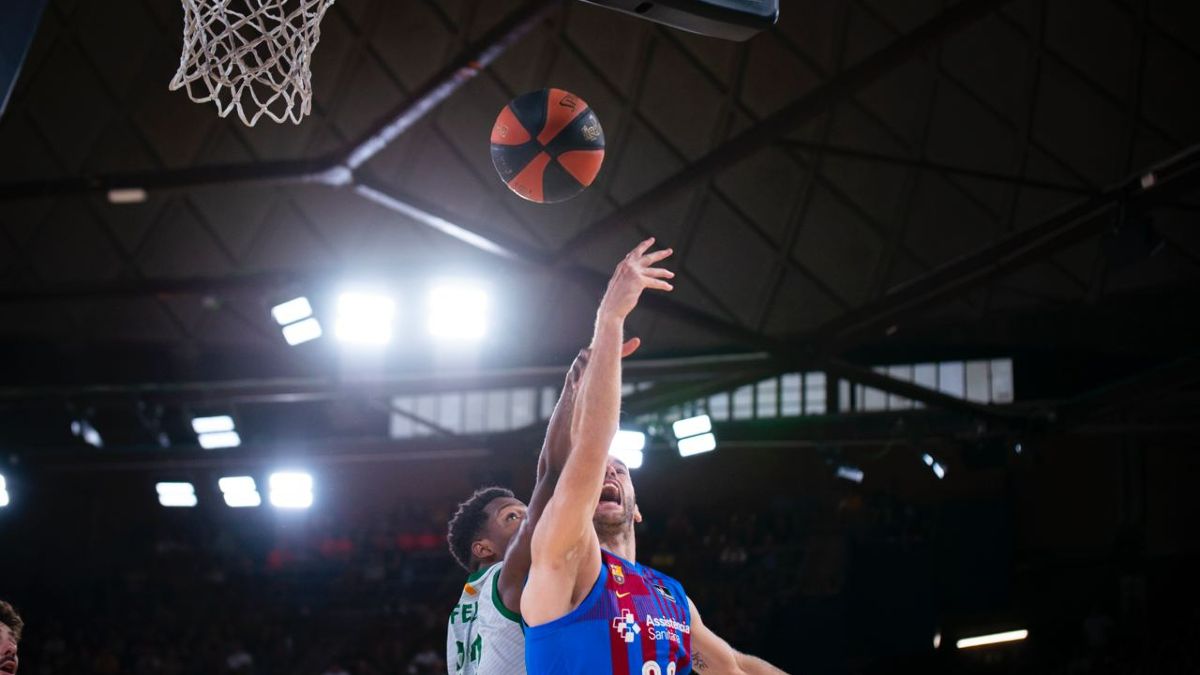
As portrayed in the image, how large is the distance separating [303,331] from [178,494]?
6.68 meters

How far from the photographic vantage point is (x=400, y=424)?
25.2m

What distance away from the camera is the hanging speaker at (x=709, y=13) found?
5566 mm

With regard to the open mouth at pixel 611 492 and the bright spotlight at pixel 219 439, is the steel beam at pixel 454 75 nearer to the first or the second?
the open mouth at pixel 611 492

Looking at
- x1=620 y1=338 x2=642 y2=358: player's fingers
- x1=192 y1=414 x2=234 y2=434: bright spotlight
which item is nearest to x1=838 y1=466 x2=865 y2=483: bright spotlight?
x1=192 y1=414 x2=234 y2=434: bright spotlight

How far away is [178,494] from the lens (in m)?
19.4

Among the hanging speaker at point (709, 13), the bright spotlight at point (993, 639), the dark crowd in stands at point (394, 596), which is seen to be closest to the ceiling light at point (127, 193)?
the hanging speaker at point (709, 13)

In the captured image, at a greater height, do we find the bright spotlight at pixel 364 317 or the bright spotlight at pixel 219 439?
the bright spotlight at pixel 364 317

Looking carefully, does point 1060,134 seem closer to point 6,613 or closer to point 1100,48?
point 1100,48

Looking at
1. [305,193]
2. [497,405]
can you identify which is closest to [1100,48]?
[305,193]

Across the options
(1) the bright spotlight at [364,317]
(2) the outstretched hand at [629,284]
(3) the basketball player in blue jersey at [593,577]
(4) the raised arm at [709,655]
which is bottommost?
(4) the raised arm at [709,655]

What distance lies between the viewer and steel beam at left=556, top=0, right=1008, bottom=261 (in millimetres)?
10281

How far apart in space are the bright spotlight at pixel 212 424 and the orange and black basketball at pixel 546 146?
12174mm

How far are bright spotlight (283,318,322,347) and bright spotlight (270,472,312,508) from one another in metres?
4.93

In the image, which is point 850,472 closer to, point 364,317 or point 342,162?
point 364,317
